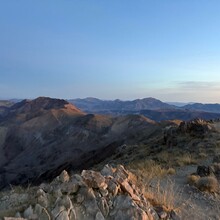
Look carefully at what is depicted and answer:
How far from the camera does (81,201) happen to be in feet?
20.8

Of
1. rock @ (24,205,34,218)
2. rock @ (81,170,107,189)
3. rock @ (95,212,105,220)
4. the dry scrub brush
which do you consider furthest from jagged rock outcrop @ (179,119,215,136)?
rock @ (24,205,34,218)

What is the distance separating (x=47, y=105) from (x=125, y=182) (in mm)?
170513

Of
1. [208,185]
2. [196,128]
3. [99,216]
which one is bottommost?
[196,128]

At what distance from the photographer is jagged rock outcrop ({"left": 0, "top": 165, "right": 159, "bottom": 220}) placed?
588cm

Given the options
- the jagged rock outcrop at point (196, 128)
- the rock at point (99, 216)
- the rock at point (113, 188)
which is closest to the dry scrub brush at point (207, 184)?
the rock at point (113, 188)

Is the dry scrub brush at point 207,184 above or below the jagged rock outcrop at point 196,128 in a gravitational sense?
above

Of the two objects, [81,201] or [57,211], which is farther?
[81,201]

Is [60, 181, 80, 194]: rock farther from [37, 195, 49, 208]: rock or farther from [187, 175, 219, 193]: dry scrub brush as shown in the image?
[187, 175, 219, 193]: dry scrub brush

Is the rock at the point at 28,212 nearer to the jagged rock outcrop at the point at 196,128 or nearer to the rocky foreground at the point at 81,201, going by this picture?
the rocky foreground at the point at 81,201

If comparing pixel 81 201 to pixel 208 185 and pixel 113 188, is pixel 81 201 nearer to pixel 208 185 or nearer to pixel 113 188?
pixel 113 188

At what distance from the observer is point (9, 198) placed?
660 cm

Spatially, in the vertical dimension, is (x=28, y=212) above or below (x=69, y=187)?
below

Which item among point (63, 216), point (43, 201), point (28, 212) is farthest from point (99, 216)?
point (28, 212)

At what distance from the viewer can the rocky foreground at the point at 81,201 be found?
5.88 metres
